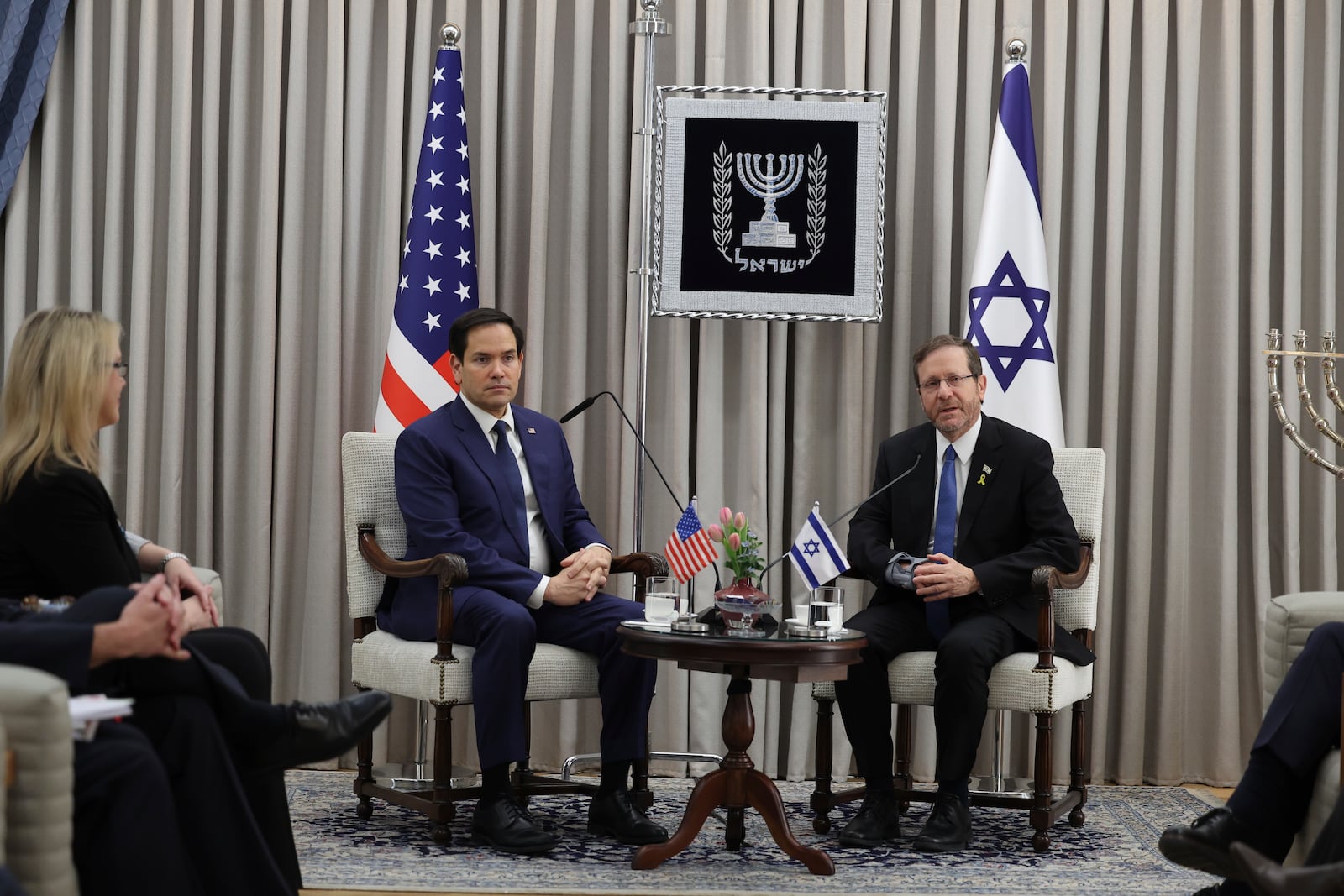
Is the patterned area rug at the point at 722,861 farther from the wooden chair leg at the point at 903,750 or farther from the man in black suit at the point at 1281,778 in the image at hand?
the man in black suit at the point at 1281,778

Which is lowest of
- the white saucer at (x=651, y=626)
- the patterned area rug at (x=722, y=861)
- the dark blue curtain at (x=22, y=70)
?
the patterned area rug at (x=722, y=861)

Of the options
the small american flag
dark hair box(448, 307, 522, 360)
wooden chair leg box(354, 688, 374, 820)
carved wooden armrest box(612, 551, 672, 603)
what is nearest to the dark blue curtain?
dark hair box(448, 307, 522, 360)

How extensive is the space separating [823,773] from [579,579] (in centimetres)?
88

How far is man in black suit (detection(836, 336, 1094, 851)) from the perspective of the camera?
3.68 m

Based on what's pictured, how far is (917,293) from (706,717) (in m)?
1.59

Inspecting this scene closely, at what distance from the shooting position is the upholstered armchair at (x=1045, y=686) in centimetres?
370

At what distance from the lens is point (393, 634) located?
12.8 ft

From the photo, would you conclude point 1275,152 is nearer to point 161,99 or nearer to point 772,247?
point 772,247

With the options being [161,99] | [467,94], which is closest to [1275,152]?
[467,94]

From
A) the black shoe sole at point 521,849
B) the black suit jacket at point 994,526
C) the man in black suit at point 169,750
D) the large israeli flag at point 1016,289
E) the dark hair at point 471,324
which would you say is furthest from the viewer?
the large israeli flag at point 1016,289

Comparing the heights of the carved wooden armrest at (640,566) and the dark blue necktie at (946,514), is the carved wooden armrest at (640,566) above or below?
below

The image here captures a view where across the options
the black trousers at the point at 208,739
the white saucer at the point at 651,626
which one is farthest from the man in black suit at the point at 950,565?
the black trousers at the point at 208,739

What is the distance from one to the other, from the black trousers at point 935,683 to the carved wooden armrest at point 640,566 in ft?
1.80

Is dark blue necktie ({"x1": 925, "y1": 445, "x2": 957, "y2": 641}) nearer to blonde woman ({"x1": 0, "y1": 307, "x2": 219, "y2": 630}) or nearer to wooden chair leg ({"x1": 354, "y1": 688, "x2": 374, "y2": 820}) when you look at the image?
wooden chair leg ({"x1": 354, "y1": 688, "x2": 374, "y2": 820})
